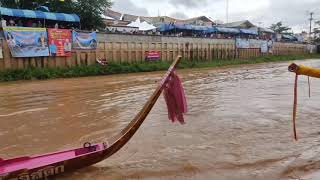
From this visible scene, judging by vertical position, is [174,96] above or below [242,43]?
below

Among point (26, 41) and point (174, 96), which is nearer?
point (174, 96)

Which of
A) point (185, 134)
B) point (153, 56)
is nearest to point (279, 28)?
point (153, 56)

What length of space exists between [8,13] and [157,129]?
55.4 ft

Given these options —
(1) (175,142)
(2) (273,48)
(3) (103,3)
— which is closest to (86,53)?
(3) (103,3)

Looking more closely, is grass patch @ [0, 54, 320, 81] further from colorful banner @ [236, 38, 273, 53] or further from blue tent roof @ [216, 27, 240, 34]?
blue tent roof @ [216, 27, 240, 34]

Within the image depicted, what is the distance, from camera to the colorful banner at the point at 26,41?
807 inches

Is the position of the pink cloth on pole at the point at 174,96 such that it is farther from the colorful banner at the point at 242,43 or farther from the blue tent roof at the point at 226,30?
the blue tent roof at the point at 226,30

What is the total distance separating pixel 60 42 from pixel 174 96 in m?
18.6

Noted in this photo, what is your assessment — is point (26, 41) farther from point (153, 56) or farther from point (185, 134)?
point (185, 134)

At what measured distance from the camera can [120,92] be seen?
48.9ft

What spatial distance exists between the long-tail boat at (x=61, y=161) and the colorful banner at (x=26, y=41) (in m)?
16.7

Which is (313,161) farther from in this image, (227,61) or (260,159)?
(227,61)

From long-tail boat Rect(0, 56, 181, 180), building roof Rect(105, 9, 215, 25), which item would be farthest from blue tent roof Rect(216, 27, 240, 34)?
long-tail boat Rect(0, 56, 181, 180)

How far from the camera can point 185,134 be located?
25.5ft
